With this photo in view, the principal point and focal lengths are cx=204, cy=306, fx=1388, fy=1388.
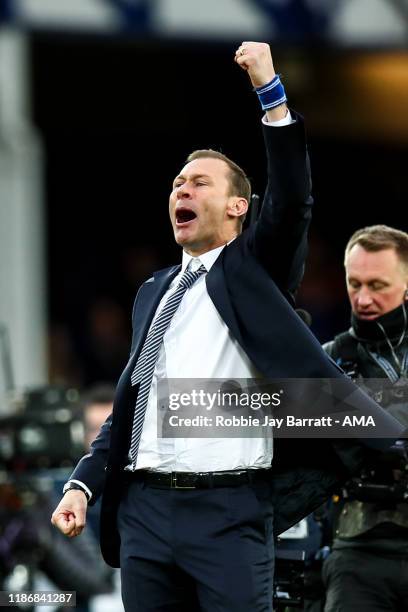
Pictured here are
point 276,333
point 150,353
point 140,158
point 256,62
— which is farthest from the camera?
point 140,158

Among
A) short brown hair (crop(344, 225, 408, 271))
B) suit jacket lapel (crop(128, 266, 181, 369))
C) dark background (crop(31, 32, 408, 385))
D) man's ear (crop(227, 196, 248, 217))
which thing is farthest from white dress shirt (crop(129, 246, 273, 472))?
dark background (crop(31, 32, 408, 385))

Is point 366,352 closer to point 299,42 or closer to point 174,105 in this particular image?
point 299,42

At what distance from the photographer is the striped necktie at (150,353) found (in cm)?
393

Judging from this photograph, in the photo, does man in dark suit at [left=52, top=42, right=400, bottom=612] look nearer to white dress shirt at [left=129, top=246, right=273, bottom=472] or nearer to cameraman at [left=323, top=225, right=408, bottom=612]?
white dress shirt at [left=129, top=246, right=273, bottom=472]


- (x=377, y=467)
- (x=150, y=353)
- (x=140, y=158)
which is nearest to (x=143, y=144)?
(x=140, y=158)

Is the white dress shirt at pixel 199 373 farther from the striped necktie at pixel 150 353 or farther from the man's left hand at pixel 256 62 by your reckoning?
the man's left hand at pixel 256 62

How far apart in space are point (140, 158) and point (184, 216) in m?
9.77

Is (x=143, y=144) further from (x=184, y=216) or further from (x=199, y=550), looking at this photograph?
(x=199, y=550)

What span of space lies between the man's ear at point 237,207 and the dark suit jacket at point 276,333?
92 millimetres

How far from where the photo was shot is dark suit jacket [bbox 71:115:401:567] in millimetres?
3682

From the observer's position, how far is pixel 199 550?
12.2 ft

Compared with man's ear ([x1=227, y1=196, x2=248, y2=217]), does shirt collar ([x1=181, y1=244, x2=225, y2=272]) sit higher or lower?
lower

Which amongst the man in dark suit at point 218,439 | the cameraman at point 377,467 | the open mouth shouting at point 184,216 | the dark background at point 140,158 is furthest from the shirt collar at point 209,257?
the dark background at point 140,158

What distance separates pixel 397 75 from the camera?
14.3 meters
